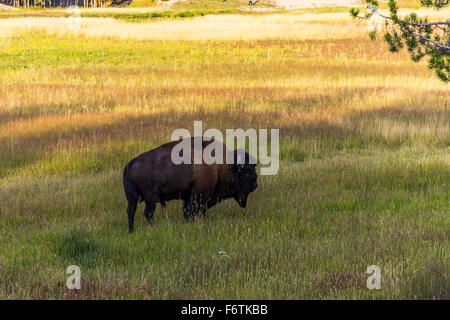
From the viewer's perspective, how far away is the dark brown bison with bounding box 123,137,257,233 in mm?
7059

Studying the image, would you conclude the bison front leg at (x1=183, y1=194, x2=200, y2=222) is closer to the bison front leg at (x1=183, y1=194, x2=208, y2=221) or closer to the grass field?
the bison front leg at (x1=183, y1=194, x2=208, y2=221)

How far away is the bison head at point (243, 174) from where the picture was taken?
295 inches

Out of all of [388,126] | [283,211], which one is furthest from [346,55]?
[283,211]

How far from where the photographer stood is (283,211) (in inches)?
324

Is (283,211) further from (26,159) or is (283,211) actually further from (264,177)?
(26,159)

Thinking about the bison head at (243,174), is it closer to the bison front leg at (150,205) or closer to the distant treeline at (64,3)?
the bison front leg at (150,205)

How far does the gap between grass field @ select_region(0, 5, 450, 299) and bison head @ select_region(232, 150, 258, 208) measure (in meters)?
0.41

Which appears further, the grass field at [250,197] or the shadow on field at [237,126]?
the shadow on field at [237,126]

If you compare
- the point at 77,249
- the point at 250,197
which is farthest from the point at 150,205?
the point at 250,197

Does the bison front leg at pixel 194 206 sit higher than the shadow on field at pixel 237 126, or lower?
higher

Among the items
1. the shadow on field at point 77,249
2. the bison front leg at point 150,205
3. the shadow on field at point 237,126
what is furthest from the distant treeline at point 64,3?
the shadow on field at point 77,249

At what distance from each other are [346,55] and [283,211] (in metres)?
25.5

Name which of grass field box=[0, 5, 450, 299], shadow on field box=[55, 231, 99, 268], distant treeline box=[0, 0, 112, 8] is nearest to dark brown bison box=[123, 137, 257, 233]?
grass field box=[0, 5, 450, 299]

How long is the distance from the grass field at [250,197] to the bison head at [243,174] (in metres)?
0.41
